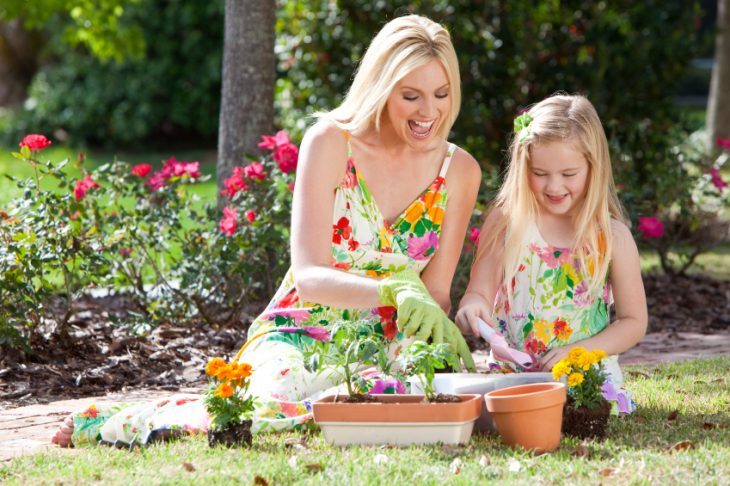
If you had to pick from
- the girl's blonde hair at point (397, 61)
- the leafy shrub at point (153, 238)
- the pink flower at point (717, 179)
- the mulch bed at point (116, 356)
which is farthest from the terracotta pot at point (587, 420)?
the pink flower at point (717, 179)

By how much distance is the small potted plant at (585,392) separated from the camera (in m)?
3.22

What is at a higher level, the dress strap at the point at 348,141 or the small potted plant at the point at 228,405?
the dress strap at the point at 348,141

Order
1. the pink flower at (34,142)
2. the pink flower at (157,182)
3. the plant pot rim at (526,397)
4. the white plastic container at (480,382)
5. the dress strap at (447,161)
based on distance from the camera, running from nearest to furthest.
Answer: the plant pot rim at (526,397), the white plastic container at (480,382), the dress strap at (447,161), the pink flower at (34,142), the pink flower at (157,182)

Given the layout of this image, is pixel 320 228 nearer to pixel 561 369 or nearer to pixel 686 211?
pixel 561 369

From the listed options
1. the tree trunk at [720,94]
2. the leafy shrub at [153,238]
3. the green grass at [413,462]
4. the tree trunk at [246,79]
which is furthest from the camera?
the tree trunk at [720,94]

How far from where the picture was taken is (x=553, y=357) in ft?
11.8

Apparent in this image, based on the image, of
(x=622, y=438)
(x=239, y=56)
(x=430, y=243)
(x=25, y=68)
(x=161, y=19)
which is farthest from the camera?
(x=25, y=68)

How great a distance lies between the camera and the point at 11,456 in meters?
3.31

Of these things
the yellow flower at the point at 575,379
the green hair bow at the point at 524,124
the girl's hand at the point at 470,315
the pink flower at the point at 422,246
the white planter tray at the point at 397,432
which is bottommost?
the white planter tray at the point at 397,432

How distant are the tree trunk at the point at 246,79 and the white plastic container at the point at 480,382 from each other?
9.63ft

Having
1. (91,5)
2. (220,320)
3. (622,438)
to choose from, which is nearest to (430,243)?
(622,438)

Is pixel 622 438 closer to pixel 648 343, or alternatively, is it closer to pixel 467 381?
pixel 467 381

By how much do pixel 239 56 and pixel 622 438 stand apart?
3491 millimetres

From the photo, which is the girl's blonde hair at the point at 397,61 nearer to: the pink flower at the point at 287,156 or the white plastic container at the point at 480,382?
the white plastic container at the point at 480,382
